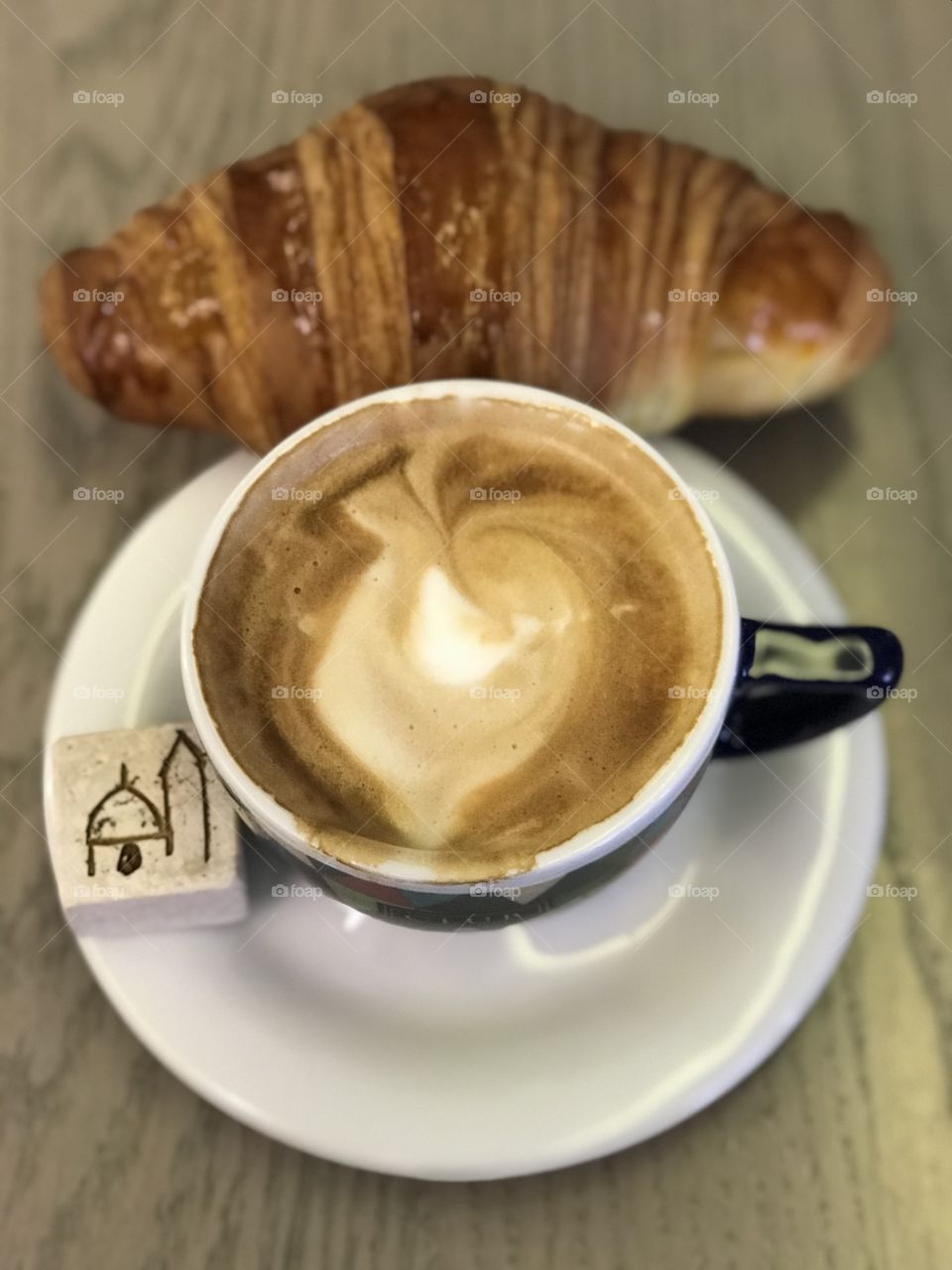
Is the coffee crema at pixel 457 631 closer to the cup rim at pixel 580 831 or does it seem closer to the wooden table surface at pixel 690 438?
the cup rim at pixel 580 831

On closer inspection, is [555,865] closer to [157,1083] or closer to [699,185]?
[157,1083]

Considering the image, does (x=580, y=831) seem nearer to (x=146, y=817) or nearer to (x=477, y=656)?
(x=477, y=656)

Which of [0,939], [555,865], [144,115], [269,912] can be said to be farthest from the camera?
[144,115]

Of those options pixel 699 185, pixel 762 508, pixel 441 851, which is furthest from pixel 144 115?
pixel 441 851

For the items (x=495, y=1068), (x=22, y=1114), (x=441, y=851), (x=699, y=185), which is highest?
(x=699, y=185)

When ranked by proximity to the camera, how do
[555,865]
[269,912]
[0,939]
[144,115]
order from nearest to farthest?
[555,865]
[269,912]
[0,939]
[144,115]

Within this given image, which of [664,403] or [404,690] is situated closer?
[404,690]

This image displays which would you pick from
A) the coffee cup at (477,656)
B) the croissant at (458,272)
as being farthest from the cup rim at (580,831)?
the croissant at (458,272)

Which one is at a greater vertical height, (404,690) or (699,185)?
(699,185)
